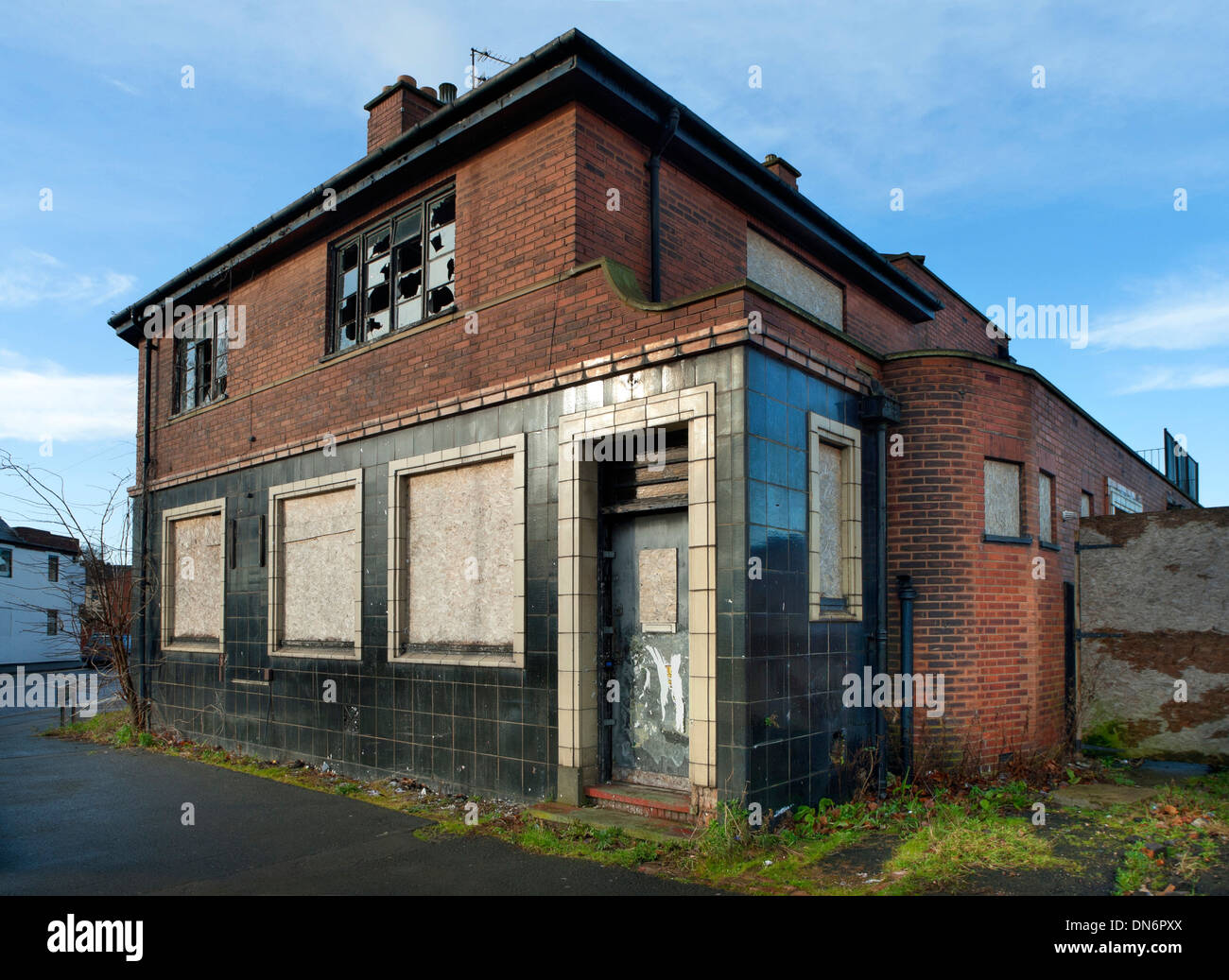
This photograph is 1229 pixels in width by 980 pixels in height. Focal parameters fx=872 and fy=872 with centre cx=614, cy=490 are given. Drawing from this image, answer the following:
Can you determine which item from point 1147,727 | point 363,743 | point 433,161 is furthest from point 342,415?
point 1147,727

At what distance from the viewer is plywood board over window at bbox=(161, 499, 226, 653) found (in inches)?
492

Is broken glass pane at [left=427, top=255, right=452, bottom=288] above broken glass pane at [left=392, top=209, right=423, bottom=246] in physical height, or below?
below

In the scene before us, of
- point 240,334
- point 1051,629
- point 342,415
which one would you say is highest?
point 240,334

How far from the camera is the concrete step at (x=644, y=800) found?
256 inches

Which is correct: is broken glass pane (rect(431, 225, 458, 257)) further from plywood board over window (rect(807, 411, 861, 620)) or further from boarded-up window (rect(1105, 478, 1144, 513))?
boarded-up window (rect(1105, 478, 1144, 513))

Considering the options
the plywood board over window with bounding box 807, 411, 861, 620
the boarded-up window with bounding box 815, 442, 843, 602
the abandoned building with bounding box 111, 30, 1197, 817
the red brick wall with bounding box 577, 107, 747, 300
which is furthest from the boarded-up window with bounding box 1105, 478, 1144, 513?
the red brick wall with bounding box 577, 107, 747, 300

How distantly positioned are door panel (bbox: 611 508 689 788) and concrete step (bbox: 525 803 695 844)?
535 mm

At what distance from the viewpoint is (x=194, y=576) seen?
516 inches

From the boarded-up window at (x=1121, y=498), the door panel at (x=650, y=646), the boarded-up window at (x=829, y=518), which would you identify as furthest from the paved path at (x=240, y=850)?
the boarded-up window at (x=1121, y=498)

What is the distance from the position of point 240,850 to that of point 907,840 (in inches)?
200

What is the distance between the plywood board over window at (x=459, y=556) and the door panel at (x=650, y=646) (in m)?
0.96

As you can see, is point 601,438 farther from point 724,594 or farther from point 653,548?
point 724,594
